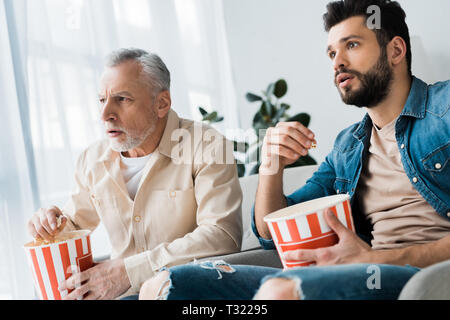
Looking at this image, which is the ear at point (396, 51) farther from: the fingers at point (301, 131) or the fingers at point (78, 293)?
the fingers at point (78, 293)

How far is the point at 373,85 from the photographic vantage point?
4.24 feet

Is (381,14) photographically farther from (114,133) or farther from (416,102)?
(114,133)

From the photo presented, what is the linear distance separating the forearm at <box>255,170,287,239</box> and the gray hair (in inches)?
22.6

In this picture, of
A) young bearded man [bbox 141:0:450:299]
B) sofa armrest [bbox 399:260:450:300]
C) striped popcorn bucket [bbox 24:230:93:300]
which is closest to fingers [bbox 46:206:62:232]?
striped popcorn bucket [bbox 24:230:93:300]

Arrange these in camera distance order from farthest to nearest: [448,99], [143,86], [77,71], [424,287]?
[77,71] → [143,86] → [448,99] → [424,287]

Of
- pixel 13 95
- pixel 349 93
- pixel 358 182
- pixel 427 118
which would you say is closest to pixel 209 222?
pixel 358 182

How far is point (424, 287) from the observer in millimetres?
674

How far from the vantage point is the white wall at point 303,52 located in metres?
1.79

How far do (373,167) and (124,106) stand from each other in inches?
33.5

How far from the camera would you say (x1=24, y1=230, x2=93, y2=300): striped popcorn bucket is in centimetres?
110

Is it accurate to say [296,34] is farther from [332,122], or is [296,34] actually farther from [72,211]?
[72,211]

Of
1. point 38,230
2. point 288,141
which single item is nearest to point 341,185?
point 288,141

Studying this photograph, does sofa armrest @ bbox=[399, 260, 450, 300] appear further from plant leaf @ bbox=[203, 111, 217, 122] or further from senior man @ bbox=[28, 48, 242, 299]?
plant leaf @ bbox=[203, 111, 217, 122]
